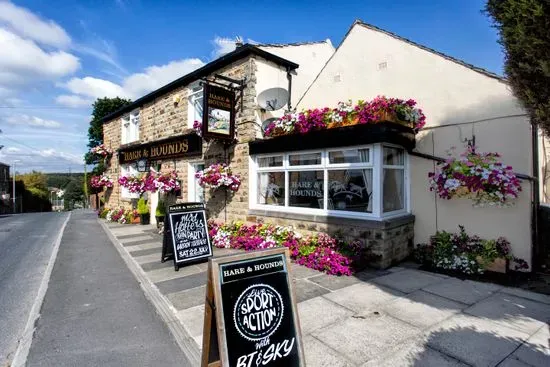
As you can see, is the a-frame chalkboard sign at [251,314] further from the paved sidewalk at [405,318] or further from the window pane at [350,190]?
the window pane at [350,190]

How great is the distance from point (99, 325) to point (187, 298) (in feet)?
3.91

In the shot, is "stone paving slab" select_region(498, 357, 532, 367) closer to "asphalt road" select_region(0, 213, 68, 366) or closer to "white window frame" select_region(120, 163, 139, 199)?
"asphalt road" select_region(0, 213, 68, 366)

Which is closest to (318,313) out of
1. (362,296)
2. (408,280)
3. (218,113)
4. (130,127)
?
(362,296)

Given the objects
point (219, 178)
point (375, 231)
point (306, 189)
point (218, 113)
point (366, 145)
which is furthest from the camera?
point (218, 113)

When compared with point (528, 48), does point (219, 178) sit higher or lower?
lower

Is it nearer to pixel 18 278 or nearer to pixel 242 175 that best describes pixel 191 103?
pixel 242 175

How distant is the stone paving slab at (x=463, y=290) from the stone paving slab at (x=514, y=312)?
143 millimetres

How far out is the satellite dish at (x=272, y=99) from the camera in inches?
335

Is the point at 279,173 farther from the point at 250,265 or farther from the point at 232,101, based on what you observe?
the point at 250,265

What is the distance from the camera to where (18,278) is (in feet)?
20.0

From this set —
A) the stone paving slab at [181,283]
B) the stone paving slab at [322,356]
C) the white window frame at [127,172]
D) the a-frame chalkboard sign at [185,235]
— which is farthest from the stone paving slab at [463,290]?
the white window frame at [127,172]

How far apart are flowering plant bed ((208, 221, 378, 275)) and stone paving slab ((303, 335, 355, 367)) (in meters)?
2.39

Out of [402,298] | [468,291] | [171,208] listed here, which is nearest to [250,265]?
[402,298]

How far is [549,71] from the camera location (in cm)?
278
